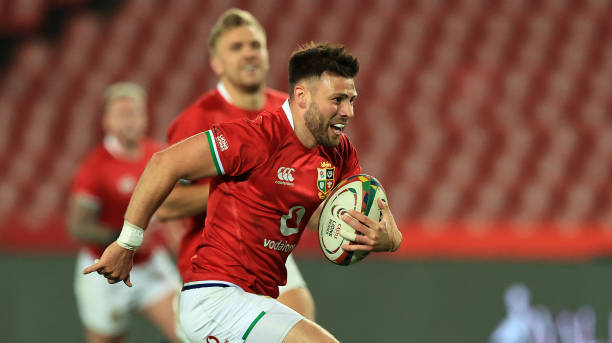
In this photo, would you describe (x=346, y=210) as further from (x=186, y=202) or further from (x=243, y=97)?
(x=243, y=97)

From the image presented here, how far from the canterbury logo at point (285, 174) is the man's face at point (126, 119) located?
9.92 feet

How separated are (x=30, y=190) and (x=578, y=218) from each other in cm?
576

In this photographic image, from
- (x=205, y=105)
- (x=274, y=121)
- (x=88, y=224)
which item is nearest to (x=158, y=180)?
(x=274, y=121)

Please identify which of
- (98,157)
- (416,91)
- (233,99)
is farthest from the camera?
(416,91)

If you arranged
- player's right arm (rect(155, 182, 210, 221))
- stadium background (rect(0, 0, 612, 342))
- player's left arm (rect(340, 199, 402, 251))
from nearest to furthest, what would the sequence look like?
player's left arm (rect(340, 199, 402, 251))
player's right arm (rect(155, 182, 210, 221))
stadium background (rect(0, 0, 612, 342))

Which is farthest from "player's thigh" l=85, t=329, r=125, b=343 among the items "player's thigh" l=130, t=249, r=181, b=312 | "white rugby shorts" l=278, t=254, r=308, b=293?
"white rugby shorts" l=278, t=254, r=308, b=293

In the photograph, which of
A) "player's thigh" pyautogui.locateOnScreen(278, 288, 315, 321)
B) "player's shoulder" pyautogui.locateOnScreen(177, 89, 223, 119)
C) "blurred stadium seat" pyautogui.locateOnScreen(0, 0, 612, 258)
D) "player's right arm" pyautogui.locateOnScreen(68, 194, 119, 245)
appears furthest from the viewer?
"blurred stadium seat" pyautogui.locateOnScreen(0, 0, 612, 258)

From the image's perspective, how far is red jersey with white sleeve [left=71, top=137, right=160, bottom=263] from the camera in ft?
19.0

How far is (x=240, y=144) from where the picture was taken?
3146 millimetres

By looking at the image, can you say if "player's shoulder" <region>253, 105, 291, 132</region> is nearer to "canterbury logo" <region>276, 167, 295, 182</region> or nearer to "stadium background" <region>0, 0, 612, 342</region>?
"canterbury logo" <region>276, 167, 295, 182</region>

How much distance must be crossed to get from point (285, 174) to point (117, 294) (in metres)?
3.02

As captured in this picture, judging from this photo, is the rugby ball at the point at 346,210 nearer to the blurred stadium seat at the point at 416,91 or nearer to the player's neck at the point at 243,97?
the player's neck at the point at 243,97

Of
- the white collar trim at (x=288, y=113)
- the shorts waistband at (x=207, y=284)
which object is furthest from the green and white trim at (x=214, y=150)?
the shorts waistband at (x=207, y=284)

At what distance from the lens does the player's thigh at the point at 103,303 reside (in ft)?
19.2
